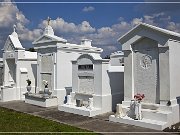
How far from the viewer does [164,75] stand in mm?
10922

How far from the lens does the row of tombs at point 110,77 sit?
10883mm

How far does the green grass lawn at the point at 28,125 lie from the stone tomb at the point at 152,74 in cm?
251

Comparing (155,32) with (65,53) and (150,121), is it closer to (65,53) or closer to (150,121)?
(150,121)

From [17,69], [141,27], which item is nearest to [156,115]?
[141,27]

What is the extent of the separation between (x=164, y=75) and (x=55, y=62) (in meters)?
7.83

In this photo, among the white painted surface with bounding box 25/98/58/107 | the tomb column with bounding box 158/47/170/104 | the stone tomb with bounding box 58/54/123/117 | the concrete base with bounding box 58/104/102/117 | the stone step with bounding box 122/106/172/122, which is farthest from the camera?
the white painted surface with bounding box 25/98/58/107

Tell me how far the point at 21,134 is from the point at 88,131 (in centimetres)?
243

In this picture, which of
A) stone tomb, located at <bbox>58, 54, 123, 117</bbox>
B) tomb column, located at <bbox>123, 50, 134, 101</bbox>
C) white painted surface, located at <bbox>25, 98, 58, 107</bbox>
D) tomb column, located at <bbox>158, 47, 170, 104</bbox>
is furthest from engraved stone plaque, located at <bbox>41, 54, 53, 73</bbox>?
tomb column, located at <bbox>158, 47, 170, 104</bbox>

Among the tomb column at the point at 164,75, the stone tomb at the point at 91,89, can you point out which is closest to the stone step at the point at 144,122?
the tomb column at the point at 164,75

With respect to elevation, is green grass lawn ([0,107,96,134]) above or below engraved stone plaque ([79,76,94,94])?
below

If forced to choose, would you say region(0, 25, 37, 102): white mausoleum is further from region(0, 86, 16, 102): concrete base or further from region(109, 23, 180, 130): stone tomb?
region(109, 23, 180, 130): stone tomb

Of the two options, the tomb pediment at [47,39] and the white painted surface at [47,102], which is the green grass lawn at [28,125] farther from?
the tomb pediment at [47,39]

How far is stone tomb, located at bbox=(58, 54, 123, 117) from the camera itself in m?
13.3

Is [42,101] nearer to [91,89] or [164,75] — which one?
[91,89]
